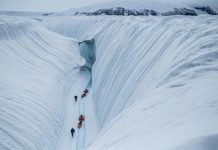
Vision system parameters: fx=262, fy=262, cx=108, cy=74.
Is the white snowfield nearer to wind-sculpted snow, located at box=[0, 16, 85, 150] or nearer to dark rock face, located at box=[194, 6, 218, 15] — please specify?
wind-sculpted snow, located at box=[0, 16, 85, 150]

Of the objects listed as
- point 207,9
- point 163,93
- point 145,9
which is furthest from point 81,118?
point 207,9

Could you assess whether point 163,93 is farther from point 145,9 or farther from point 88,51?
point 145,9

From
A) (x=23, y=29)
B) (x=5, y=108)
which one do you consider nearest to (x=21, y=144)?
(x=5, y=108)

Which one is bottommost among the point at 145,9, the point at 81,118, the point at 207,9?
the point at 81,118

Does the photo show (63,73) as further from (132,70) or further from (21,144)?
(21,144)

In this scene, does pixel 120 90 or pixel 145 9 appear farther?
pixel 145 9
